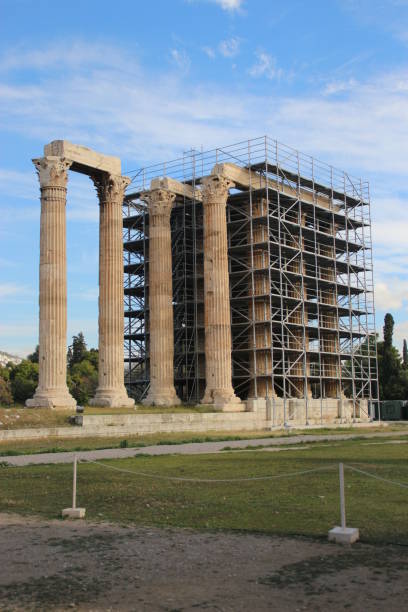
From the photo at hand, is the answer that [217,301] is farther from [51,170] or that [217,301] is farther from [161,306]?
[51,170]

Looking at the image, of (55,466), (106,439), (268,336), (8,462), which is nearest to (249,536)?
(55,466)

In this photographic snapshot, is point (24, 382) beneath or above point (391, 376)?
above

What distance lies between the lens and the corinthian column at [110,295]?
143 feet

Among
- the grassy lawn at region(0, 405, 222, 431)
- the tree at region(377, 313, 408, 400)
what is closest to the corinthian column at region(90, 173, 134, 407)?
the grassy lawn at region(0, 405, 222, 431)

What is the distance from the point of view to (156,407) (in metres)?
46.0

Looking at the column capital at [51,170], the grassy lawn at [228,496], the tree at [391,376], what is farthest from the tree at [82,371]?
the grassy lawn at [228,496]

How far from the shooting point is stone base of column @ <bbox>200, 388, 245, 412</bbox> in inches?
1823

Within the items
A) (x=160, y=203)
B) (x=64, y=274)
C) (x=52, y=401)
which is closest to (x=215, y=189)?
(x=160, y=203)

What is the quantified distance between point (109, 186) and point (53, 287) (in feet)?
28.2

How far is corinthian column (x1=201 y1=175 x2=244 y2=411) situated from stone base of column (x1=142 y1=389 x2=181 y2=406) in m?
1.97

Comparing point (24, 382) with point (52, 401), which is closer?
point (52, 401)

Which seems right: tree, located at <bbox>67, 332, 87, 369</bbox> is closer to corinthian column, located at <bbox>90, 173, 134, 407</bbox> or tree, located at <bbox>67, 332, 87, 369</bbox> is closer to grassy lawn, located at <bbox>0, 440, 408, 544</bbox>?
corinthian column, located at <bbox>90, 173, 134, 407</bbox>

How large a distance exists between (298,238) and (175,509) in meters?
44.7

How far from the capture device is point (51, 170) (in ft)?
136
